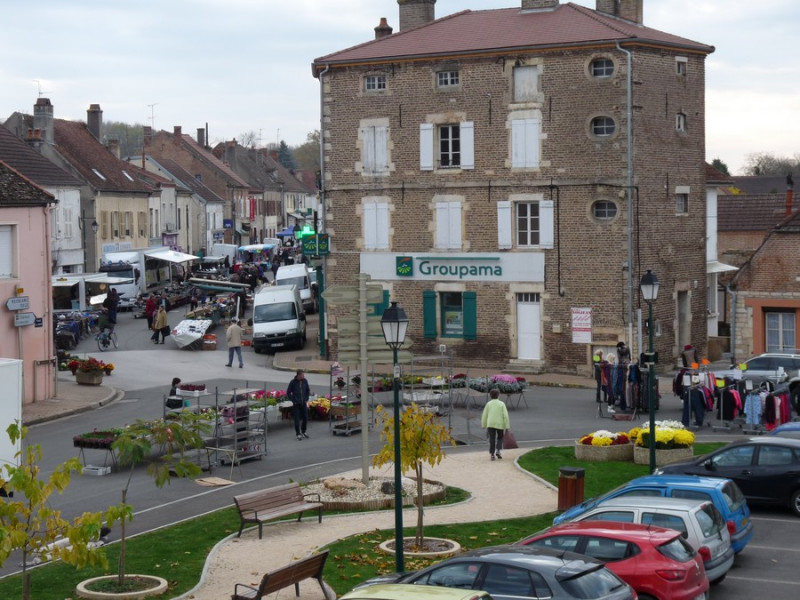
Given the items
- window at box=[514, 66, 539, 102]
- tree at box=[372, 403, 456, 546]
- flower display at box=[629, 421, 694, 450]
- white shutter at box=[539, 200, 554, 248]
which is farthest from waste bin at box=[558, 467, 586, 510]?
window at box=[514, 66, 539, 102]

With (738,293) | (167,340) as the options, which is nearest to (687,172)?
(738,293)

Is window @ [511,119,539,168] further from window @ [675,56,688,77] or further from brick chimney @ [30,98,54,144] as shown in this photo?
brick chimney @ [30,98,54,144]

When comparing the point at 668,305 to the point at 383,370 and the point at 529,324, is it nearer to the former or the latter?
the point at 529,324

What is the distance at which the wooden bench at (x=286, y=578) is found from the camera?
1353 centimetres

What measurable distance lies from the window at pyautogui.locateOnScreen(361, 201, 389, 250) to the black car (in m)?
21.0

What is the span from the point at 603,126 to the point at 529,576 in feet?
87.4

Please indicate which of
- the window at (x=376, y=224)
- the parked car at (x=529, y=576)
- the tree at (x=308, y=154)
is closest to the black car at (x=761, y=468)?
the parked car at (x=529, y=576)

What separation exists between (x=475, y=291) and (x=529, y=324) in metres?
2.07

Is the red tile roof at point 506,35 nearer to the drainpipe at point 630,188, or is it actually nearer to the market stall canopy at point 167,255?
the drainpipe at point 630,188

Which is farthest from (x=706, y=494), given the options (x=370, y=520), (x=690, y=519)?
(x=370, y=520)

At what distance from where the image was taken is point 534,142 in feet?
124

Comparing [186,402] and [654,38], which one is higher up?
[654,38]

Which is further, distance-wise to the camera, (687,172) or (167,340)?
(167,340)

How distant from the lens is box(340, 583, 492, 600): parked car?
444 inches
